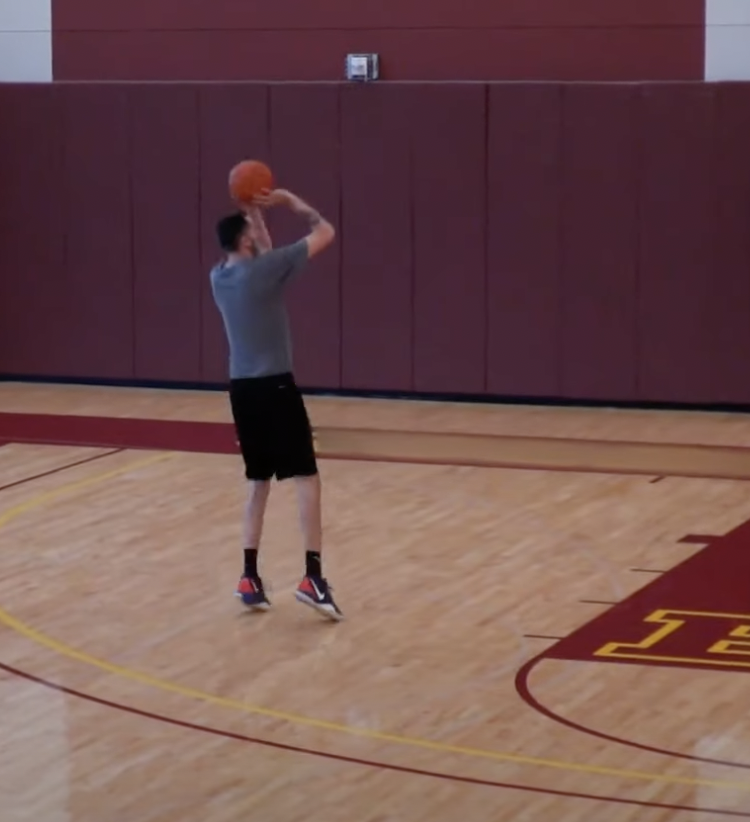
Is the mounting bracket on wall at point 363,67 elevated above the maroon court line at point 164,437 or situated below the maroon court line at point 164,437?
above

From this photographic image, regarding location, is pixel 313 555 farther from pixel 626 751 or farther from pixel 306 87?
pixel 306 87

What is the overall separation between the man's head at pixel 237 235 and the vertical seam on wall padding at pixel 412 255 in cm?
635

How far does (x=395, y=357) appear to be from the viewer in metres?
14.3

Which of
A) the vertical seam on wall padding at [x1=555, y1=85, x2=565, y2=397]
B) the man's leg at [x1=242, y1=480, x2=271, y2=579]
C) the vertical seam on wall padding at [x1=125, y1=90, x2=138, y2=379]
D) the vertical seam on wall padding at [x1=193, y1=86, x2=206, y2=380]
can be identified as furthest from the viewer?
the vertical seam on wall padding at [x1=125, y1=90, x2=138, y2=379]

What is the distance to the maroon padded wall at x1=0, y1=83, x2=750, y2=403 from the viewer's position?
531 inches

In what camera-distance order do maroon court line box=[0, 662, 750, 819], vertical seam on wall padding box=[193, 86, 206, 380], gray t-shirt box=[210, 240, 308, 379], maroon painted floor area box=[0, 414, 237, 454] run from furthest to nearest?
vertical seam on wall padding box=[193, 86, 206, 380] < maroon painted floor area box=[0, 414, 237, 454] < gray t-shirt box=[210, 240, 308, 379] < maroon court line box=[0, 662, 750, 819]

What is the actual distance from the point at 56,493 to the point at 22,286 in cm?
473

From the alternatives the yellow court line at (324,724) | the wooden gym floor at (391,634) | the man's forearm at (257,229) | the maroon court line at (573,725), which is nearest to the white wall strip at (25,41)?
the wooden gym floor at (391,634)

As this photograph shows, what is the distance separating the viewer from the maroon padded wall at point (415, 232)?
1348 centimetres

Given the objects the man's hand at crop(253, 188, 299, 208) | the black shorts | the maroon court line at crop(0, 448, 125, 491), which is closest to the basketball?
the man's hand at crop(253, 188, 299, 208)

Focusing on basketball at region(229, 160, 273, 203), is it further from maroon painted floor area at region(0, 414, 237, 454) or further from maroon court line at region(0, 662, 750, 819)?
maroon painted floor area at region(0, 414, 237, 454)

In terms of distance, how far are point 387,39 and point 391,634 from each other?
7439 millimetres

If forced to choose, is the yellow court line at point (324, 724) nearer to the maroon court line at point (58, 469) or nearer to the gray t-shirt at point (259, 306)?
the gray t-shirt at point (259, 306)

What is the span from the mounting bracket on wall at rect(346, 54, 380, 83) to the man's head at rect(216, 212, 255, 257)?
6.52m
